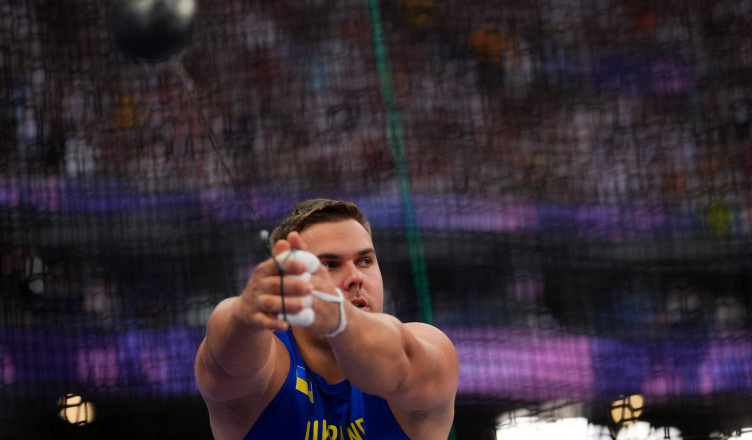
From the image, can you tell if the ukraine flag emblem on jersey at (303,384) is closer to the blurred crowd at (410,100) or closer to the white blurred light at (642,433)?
the blurred crowd at (410,100)

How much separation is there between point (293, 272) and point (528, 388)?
2.11 meters

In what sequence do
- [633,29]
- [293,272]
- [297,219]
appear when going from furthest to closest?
[633,29], [297,219], [293,272]

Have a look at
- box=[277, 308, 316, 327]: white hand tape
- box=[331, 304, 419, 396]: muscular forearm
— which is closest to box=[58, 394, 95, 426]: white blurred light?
box=[331, 304, 419, 396]: muscular forearm

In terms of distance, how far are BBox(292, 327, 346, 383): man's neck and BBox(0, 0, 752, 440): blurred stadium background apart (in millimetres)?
1197

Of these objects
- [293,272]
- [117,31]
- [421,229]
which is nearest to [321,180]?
[421,229]

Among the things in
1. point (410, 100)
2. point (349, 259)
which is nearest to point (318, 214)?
point (349, 259)

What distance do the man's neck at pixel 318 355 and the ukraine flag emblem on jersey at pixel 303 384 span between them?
0.21 feet

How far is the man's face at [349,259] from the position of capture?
1698 millimetres

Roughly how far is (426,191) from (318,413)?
1617 millimetres

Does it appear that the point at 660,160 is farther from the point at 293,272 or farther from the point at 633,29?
the point at 293,272

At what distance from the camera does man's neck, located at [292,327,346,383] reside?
1.75m

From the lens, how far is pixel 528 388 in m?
3.05

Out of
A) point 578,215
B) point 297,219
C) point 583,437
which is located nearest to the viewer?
point 297,219

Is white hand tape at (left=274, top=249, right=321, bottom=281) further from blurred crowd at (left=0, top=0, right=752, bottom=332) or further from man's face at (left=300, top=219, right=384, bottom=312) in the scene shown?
blurred crowd at (left=0, top=0, right=752, bottom=332)
